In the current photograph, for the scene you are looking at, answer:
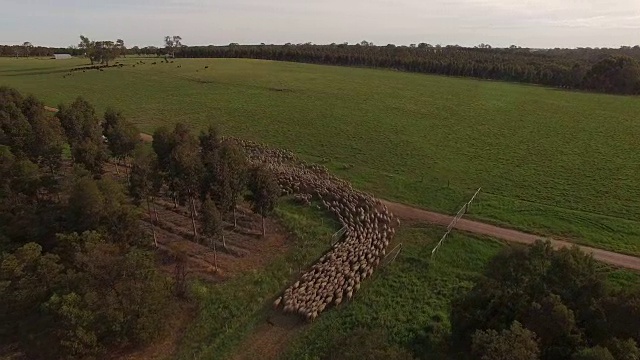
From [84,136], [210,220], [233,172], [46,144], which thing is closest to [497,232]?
[233,172]

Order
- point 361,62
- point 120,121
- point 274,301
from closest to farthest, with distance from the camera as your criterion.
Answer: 1. point 274,301
2. point 120,121
3. point 361,62

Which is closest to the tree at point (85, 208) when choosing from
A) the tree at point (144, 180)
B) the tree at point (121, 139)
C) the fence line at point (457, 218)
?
the tree at point (144, 180)

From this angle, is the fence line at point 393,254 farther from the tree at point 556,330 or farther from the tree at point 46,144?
the tree at point 46,144

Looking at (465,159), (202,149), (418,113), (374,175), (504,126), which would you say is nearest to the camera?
(202,149)

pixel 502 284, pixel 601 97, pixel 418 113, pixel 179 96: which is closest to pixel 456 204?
pixel 502 284

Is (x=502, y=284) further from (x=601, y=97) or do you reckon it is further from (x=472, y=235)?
(x=601, y=97)

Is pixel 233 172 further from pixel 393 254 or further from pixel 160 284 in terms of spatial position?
pixel 393 254

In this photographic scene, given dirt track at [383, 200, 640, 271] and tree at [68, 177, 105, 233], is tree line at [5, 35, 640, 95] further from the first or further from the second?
tree at [68, 177, 105, 233]
